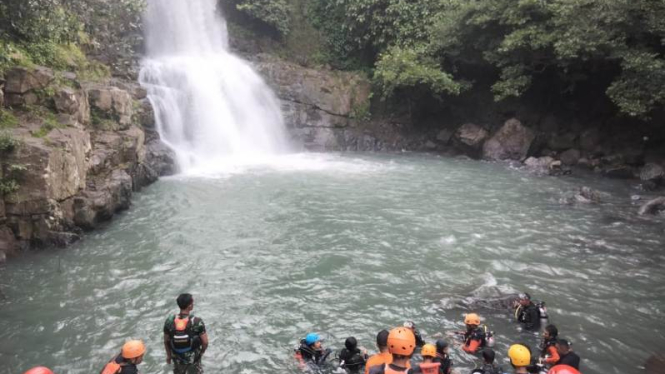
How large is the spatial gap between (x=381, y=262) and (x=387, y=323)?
9.27ft

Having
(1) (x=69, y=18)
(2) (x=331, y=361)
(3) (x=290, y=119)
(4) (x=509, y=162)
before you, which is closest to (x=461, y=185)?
(4) (x=509, y=162)

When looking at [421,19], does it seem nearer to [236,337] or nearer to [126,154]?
[126,154]

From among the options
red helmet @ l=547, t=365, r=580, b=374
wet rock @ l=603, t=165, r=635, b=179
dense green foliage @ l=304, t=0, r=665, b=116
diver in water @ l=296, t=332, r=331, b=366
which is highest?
dense green foliage @ l=304, t=0, r=665, b=116

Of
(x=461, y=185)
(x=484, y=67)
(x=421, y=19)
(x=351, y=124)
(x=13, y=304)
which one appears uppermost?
(x=421, y=19)

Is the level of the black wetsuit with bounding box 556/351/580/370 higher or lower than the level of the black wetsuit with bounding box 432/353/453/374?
higher

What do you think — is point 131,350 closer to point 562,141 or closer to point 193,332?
point 193,332

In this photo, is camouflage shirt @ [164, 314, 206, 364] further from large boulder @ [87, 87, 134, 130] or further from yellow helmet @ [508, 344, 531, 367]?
large boulder @ [87, 87, 134, 130]

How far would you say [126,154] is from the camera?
16.2 m

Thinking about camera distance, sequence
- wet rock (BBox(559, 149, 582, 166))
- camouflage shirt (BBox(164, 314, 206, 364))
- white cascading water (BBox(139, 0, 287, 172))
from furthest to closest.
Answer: wet rock (BBox(559, 149, 582, 166)) → white cascading water (BBox(139, 0, 287, 172)) → camouflage shirt (BBox(164, 314, 206, 364))

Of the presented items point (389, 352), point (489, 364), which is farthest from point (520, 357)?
point (389, 352)

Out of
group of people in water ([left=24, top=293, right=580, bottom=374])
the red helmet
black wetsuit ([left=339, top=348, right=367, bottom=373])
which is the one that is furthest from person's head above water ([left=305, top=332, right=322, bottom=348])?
the red helmet

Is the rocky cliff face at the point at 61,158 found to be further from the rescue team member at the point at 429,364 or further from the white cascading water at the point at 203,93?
the rescue team member at the point at 429,364

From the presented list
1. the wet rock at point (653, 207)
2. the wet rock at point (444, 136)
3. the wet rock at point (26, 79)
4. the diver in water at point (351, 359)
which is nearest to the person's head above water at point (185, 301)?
the diver in water at point (351, 359)

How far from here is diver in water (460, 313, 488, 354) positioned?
7.38 meters
